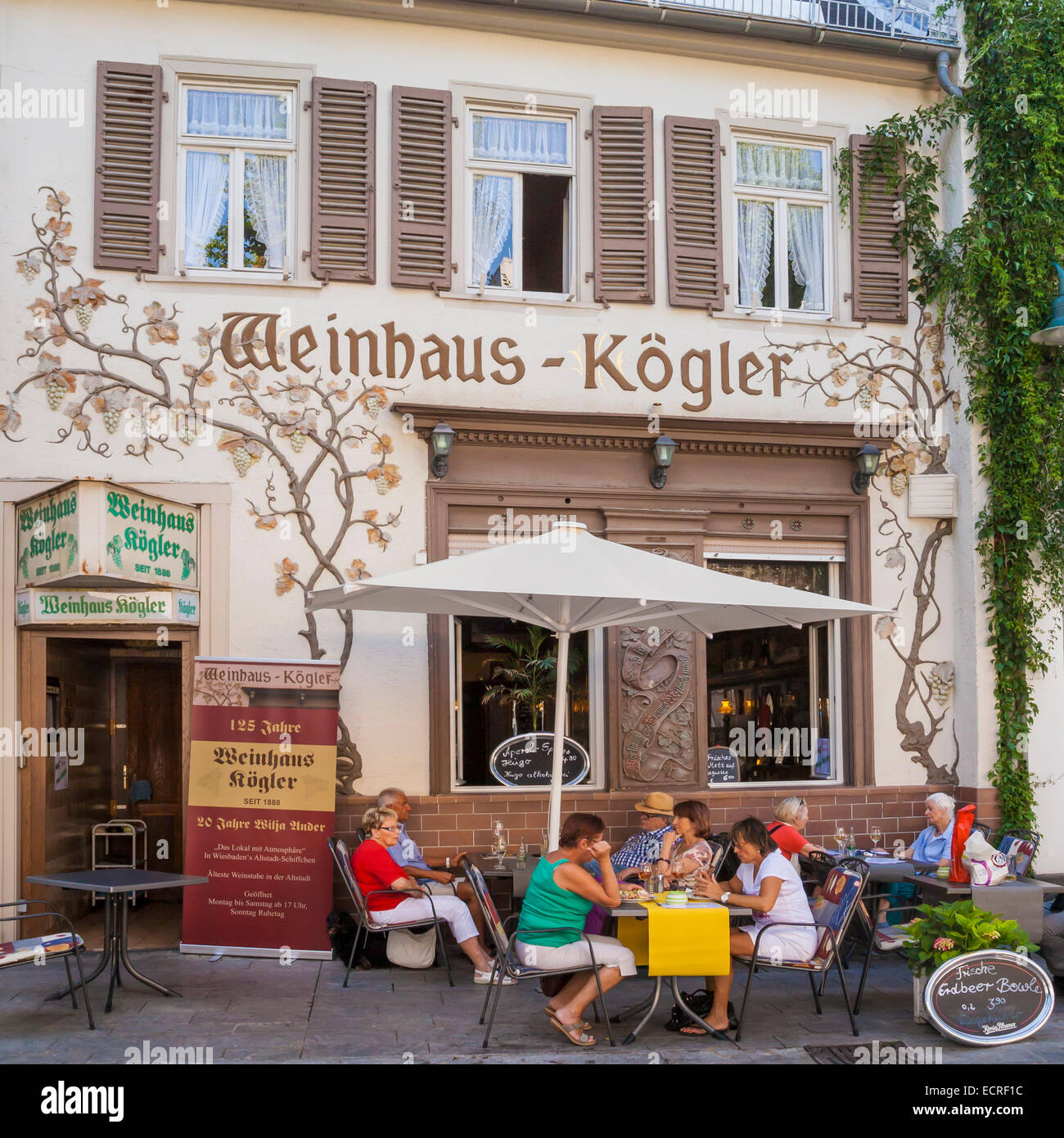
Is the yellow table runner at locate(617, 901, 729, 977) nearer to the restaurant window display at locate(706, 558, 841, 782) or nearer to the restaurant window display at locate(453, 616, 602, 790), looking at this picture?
the restaurant window display at locate(453, 616, 602, 790)

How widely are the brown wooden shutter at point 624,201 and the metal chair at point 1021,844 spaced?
4966mm

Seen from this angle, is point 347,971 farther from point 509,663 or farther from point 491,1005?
point 509,663

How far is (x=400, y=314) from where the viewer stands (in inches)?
386

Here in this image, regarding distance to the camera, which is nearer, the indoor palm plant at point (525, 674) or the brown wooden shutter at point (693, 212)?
the indoor palm plant at point (525, 674)

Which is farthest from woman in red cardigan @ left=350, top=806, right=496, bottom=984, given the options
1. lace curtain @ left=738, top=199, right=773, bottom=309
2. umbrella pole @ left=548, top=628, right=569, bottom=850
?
lace curtain @ left=738, top=199, right=773, bottom=309

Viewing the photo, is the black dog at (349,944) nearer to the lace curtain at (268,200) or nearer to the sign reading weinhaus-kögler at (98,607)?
the sign reading weinhaus-kögler at (98,607)

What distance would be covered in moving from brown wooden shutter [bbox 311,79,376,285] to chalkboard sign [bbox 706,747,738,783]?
182 inches

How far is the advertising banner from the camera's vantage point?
8672 mm

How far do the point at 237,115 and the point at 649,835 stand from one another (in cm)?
629

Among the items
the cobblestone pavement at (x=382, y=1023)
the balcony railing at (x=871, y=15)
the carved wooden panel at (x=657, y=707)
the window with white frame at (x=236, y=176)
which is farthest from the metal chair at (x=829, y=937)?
the balcony railing at (x=871, y=15)

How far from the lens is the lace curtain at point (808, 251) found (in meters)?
10.8

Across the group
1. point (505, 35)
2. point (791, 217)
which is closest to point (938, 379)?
point (791, 217)

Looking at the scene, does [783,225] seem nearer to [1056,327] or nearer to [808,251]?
[808,251]

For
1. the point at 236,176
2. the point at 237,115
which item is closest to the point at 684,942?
the point at 236,176
